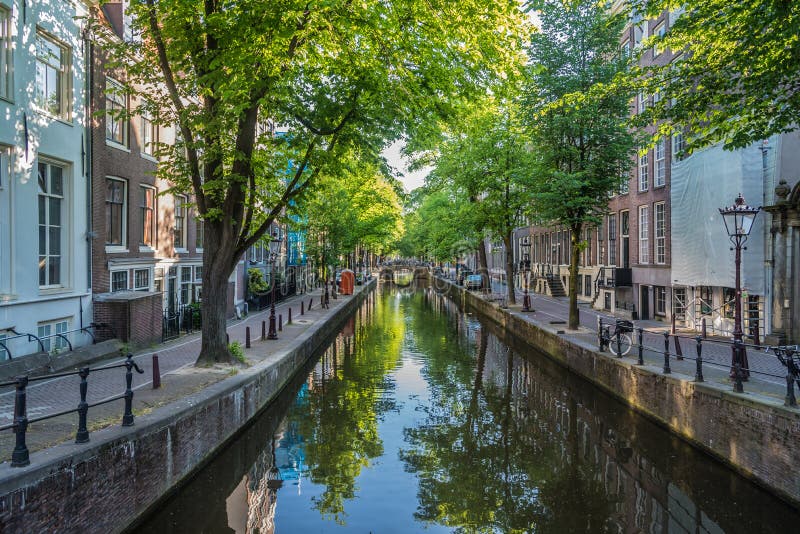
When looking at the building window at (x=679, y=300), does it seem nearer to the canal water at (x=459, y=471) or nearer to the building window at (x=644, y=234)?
the building window at (x=644, y=234)

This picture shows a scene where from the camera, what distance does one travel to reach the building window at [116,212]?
53.2 ft

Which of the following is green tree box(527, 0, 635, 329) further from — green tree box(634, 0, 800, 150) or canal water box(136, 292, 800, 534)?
green tree box(634, 0, 800, 150)

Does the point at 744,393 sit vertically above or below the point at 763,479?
above

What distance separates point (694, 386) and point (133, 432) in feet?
31.6

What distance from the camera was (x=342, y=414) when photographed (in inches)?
514

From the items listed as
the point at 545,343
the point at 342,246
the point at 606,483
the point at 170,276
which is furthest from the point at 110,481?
the point at 342,246

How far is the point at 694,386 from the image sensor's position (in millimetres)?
10172

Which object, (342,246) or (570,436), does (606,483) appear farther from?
(342,246)

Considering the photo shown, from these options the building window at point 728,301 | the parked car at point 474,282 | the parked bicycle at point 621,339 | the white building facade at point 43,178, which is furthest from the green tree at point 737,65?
the parked car at point 474,282

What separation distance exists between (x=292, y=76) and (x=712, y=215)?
1545 centimetres

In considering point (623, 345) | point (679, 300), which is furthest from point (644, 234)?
point (623, 345)

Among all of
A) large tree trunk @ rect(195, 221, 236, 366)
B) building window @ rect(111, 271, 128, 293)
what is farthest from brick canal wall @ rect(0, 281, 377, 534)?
building window @ rect(111, 271, 128, 293)

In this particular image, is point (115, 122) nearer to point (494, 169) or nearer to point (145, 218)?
point (145, 218)

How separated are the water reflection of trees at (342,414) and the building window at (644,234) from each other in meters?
12.4
